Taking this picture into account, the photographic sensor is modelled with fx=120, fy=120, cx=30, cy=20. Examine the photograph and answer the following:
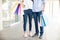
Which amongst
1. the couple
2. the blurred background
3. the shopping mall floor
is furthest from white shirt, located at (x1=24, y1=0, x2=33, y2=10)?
the shopping mall floor

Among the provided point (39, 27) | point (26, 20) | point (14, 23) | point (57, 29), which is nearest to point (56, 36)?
point (57, 29)

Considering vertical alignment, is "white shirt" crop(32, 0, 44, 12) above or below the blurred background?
above

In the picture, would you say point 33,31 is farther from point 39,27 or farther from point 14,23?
point 14,23

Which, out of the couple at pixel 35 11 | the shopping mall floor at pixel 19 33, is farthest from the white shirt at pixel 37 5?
the shopping mall floor at pixel 19 33

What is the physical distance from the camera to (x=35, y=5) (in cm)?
157

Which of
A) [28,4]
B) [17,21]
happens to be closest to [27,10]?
[28,4]

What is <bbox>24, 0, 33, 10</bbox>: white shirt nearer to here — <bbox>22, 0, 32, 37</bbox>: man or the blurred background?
<bbox>22, 0, 32, 37</bbox>: man

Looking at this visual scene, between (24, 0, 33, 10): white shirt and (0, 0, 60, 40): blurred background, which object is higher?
(24, 0, 33, 10): white shirt

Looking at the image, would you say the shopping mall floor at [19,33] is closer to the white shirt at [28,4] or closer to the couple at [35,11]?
the couple at [35,11]

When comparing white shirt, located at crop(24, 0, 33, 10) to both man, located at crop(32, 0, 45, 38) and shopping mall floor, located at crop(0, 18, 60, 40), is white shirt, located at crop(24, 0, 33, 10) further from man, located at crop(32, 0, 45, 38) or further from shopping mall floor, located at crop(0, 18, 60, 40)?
shopping mall floor, located at crop(0, 18, 60, 40)

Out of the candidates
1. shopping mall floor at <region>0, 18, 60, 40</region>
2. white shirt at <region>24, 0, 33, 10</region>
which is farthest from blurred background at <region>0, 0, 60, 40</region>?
white shirt at <region>24, 0, 33, 10</region>

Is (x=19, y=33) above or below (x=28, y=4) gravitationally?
below

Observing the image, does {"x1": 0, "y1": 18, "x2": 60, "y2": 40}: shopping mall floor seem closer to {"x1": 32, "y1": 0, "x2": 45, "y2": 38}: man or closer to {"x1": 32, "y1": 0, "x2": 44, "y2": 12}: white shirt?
{"x1": 32, "y1": 0, "x2": 45, "y2": 38}: man

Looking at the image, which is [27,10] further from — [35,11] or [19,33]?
[19,33]
